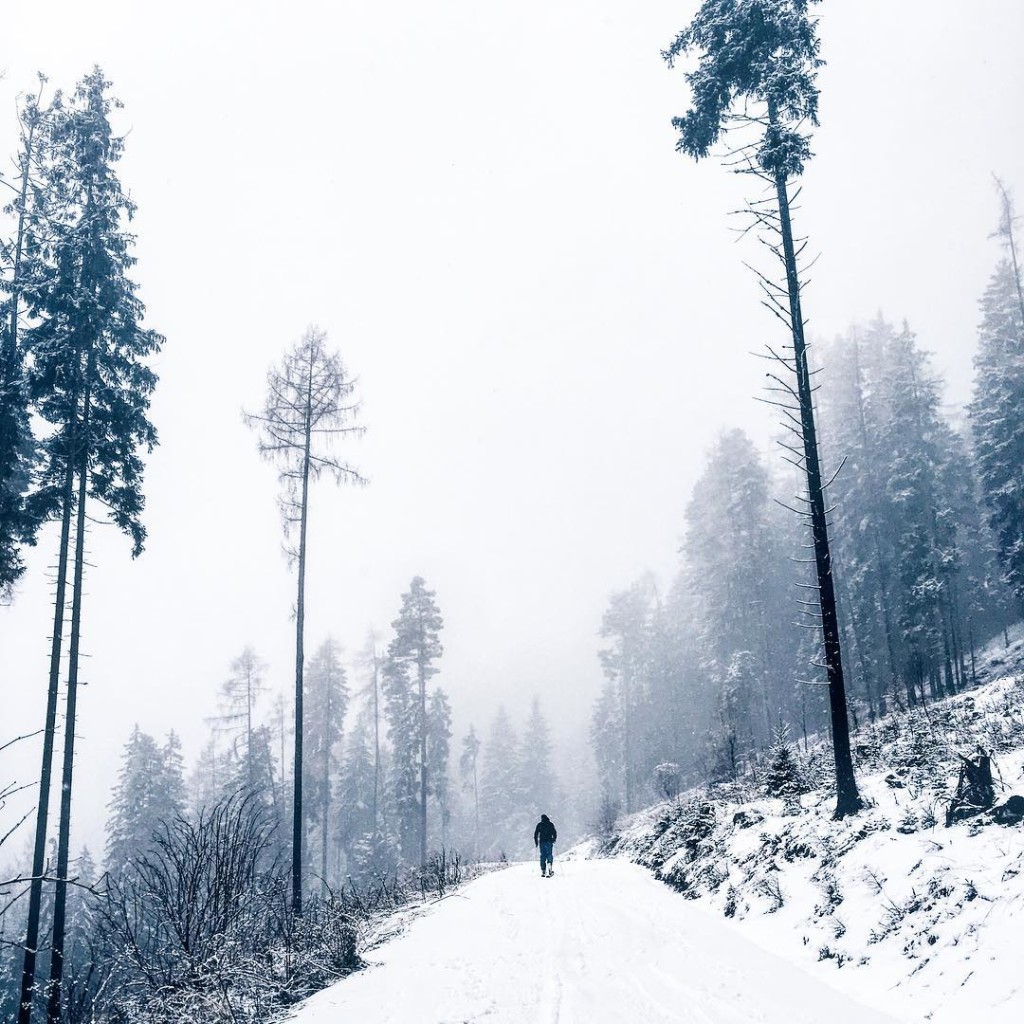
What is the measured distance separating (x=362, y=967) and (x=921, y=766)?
8519 mm

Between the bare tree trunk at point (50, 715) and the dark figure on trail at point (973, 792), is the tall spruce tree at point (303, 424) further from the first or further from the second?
the dark figure on trail at point (973, 792)

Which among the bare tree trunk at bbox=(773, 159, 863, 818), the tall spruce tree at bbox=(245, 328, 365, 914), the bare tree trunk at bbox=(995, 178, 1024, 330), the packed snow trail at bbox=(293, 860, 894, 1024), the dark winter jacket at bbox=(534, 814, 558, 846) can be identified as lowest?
the dark winter jacket at bbox=(534, 814, 558, 846)

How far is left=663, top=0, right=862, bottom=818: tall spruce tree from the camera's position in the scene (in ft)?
37.3

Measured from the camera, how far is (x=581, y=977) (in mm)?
6773

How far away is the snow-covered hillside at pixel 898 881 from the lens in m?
5.46

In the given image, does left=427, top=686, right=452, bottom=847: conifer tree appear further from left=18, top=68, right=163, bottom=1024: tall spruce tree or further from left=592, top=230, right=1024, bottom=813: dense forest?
left=18, top=68, right=163, bottom=1024: tall spruce tree

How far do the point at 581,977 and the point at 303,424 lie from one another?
50.2ft

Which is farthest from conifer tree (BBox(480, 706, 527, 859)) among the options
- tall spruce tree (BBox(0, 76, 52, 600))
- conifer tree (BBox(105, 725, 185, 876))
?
tall spruce tree (BBox(0, 76, 52, 600))

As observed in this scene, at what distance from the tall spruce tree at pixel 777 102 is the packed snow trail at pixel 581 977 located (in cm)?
524

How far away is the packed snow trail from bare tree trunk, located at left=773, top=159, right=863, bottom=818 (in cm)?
288

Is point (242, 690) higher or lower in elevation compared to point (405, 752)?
higher

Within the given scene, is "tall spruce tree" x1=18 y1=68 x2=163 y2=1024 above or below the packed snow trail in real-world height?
above

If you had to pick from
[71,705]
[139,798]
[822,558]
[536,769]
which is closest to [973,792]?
[822,558]

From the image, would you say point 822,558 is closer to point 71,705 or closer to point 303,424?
point 303,424
